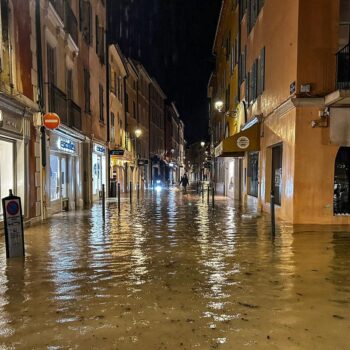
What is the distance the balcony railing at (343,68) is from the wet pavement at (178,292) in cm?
430

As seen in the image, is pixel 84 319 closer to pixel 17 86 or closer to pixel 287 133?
pixel 17 86

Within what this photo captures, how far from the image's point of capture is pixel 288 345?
384 cm

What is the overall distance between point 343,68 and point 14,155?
32.0ft

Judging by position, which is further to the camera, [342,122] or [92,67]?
[92,67]

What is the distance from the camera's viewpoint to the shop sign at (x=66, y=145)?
1578 centimetres

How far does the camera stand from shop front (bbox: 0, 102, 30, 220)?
1081 cm

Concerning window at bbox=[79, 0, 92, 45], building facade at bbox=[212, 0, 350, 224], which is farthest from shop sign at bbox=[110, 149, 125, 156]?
building facade at bbox=[212, 0, 350, 224]

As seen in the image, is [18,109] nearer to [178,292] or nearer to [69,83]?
[69,83]

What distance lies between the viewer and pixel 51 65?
15.0 meters

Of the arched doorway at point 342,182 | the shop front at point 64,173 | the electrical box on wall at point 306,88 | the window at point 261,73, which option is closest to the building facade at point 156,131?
the shop front at point 64,173

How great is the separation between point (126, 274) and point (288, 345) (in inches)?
125

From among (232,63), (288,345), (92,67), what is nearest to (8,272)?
(288,345)

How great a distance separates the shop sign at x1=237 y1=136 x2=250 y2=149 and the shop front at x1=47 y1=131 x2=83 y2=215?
7136 millimetres

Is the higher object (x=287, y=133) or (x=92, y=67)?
(x=92, y=67)
